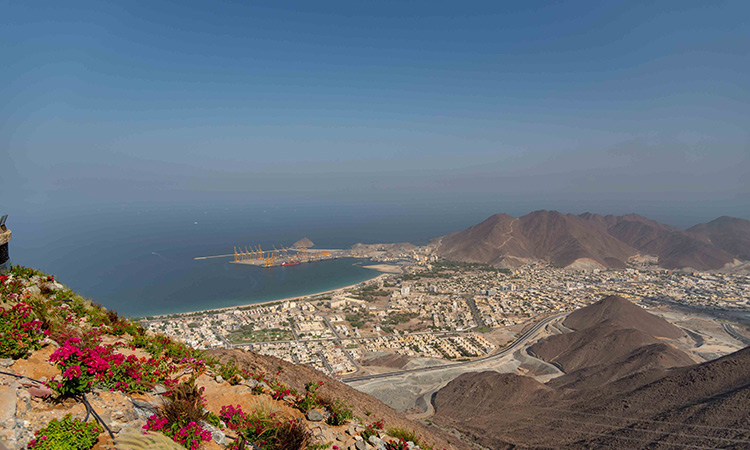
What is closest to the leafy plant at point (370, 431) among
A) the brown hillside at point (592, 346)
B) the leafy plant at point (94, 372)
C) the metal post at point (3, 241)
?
the leafy plant at point (94, 372)

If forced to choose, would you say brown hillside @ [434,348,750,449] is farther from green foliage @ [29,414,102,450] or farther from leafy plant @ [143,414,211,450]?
green foliage @ [29,414,102,450]

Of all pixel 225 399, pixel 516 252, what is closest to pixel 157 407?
pixel 225 399

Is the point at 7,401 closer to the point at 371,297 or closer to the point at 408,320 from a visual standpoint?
the point at 408,320

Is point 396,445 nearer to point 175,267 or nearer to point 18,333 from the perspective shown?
point 18,333

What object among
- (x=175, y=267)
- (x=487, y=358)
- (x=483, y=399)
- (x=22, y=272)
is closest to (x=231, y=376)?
(x=22, y=272)

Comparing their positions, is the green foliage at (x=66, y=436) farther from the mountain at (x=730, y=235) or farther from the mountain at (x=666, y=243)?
the mountain at (x=730, y=235)

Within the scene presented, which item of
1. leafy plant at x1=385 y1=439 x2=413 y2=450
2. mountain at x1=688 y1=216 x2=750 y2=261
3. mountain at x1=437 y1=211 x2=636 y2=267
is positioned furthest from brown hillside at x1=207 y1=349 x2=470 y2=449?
mountain at x1=688 y1=216 x2=750 y2=261

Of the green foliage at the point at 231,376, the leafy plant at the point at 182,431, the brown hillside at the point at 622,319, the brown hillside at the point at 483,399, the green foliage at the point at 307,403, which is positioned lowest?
the brown hillside at the point at 622,319
